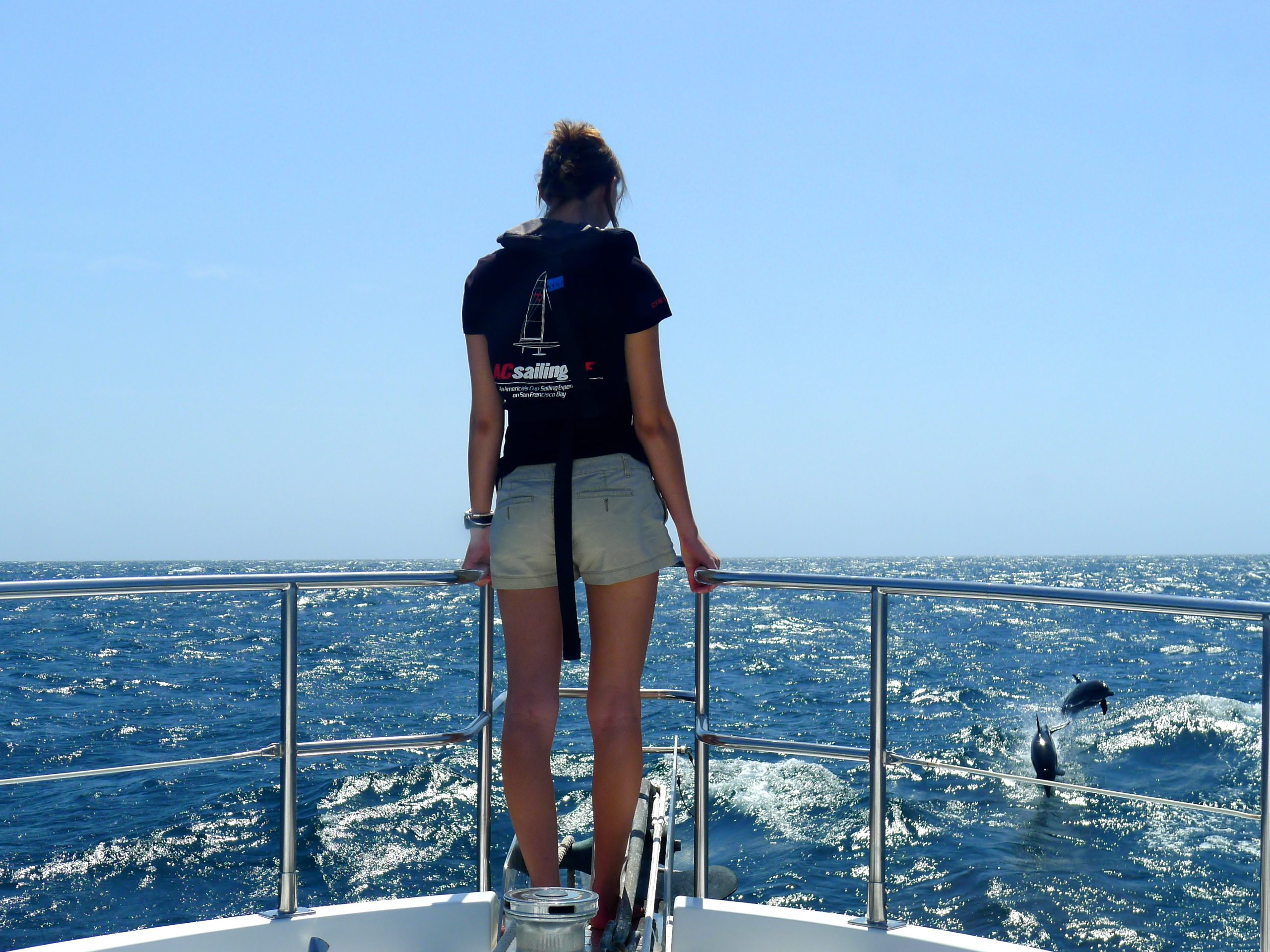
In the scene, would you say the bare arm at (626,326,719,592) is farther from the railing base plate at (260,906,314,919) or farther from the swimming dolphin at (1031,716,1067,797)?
the swimming dolphin at (1031,716,1067,797)

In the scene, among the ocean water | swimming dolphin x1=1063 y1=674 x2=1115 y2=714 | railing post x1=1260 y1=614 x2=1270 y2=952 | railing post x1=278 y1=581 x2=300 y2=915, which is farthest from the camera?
swimming dolphin x1=1063 y1=674 x2=1115 y2=714

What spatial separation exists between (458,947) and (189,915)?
16.2ft

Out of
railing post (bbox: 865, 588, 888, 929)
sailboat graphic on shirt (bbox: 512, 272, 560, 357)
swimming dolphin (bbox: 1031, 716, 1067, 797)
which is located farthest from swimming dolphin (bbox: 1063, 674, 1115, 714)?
sailboat graphic on shirt (bbox: 512, 272, 560, 357)

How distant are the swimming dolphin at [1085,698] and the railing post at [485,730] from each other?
12.9m

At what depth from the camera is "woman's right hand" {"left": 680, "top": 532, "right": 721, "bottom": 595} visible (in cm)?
179

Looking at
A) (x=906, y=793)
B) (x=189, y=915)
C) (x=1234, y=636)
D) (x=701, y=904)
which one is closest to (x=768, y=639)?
(x=906, y=793)

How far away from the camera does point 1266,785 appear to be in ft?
5.12

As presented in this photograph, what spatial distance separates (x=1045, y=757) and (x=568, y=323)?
11.0m

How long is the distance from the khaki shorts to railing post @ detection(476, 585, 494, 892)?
30 centimetres

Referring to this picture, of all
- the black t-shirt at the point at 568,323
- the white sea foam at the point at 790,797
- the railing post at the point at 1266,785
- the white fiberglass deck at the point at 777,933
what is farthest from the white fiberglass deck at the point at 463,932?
the white sea foam at the point at 790,797

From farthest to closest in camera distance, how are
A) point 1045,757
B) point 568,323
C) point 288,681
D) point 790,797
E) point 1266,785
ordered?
point 1045,757
point 790,797
point 288,681
point 568,323
point 1266,785

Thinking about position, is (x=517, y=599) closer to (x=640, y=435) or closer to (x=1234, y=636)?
(x=640, y=435)

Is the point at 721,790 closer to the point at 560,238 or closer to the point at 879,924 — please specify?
the point at 879,924

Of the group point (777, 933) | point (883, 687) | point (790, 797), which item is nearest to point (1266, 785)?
point (883, 687)
